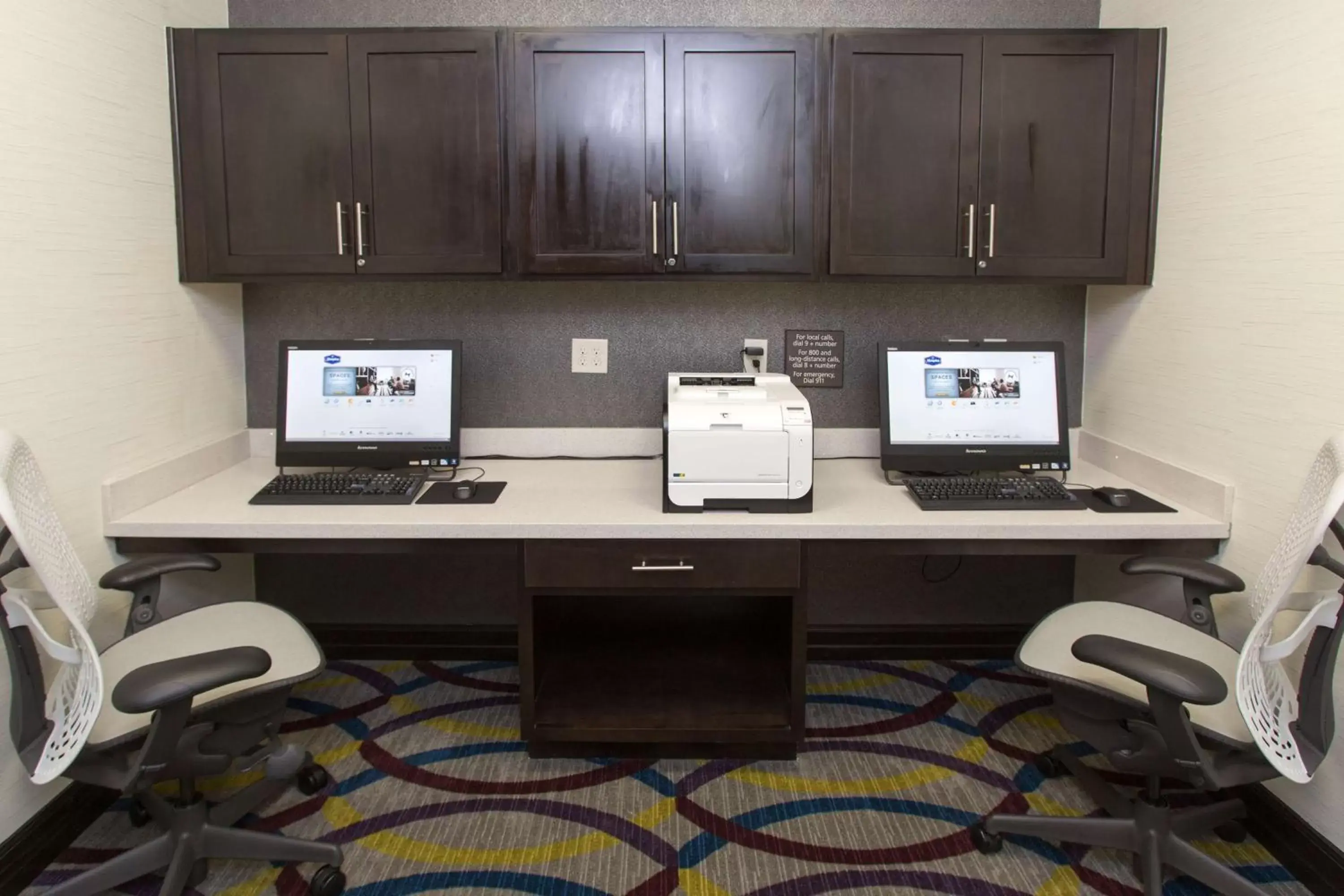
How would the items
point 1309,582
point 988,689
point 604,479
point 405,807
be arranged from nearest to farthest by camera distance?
point 1309,582 → point 405,807 → point 604,479 → point 988,689

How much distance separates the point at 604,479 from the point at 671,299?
596 mm

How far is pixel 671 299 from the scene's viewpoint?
272 cm

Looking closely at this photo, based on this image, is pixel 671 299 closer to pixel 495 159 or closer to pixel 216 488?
pixel 495 159

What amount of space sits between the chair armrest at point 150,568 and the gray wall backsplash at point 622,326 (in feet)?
2.67

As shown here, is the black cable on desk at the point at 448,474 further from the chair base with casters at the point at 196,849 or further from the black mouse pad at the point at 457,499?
the chair base with casters at the point at 196,849

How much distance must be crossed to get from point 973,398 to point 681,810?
4.33 feet

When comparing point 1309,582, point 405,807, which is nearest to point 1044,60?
point 1309,582

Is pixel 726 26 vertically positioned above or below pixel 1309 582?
above

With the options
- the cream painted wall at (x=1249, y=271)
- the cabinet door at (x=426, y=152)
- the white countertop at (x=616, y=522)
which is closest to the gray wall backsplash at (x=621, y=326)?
the cabinet door at (x=426, y=152)

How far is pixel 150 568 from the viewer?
2.00 meters

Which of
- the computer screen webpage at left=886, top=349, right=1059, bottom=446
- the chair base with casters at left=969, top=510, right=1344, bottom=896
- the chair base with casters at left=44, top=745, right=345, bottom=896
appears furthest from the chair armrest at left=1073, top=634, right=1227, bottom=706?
the chair base with casters at left=44, top=745, right=345, bottom=896

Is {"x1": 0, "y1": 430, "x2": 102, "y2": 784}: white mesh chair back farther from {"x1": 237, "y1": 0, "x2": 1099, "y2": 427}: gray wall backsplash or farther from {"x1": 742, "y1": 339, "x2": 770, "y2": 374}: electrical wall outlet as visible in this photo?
{"x1": 742, "y1": 339, "x2": 770, "y2": 374}: electrical wall outlet

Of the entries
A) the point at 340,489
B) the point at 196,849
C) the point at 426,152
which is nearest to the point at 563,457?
the point at 340,489

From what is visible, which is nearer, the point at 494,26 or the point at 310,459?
the point at 494,26
